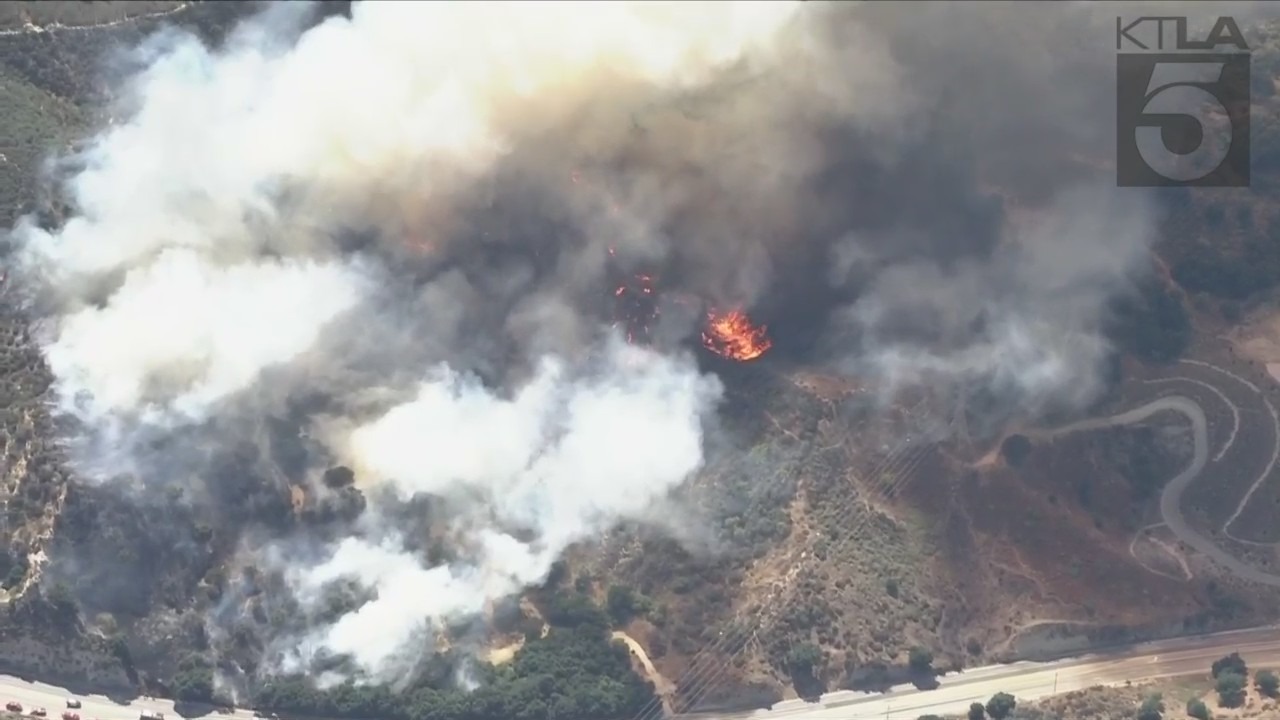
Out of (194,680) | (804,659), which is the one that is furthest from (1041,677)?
(194,680)

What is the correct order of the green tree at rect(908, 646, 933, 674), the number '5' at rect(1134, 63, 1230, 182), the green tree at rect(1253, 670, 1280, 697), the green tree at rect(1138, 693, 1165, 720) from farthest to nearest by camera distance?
the number '5' at rect(1134, 63, 1230, 182), the green tree at rect(908, 646, 933, 674), the green tree at rect(1253, 670, 1280, 697), the green tree at rect(1138, 693, 1165, 720)

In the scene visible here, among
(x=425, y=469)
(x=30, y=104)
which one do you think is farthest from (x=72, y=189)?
(x=425, y=469)

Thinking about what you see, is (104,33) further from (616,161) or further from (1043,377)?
(1043,377)

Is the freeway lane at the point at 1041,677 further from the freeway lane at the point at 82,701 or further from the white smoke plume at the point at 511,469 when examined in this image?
the freeway lane at the point at 82,701

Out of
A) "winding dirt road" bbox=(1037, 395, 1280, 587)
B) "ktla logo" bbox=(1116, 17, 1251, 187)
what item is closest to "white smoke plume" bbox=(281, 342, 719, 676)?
"winding dirt road" bbox=(1037, 395, 1280, 587)

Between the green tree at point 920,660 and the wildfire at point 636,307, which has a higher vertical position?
the wildfire at point 636,307

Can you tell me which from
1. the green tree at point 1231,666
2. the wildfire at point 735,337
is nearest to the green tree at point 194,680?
the wildfire at point 735,337

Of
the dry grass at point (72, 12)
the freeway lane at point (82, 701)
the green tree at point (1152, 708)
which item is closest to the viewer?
the freeway lane at point (82, 701)

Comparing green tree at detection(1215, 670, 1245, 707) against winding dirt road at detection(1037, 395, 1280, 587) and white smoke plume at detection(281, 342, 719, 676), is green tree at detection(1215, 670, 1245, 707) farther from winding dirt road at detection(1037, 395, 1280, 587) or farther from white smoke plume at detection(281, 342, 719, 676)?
white smoke plume at detection(281, 342, 719, 676)
